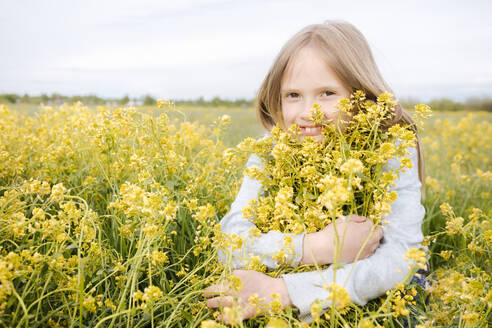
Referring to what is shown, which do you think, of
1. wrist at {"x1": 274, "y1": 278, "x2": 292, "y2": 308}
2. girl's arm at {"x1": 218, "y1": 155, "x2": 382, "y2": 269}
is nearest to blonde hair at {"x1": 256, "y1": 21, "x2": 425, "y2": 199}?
girl's arm at {"x1": 218, "y1": 155, "x2": 382, "y2": 269}

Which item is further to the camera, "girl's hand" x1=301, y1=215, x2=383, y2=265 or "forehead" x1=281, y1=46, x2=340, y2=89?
"forehead" x1=281, y1=46, x2=340, y2=89

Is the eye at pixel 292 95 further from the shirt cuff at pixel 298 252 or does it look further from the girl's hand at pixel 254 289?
the girl's hand at pixel 254 289

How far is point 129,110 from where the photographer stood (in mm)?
2408

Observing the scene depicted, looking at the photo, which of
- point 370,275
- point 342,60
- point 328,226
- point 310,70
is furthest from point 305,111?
point 370,275

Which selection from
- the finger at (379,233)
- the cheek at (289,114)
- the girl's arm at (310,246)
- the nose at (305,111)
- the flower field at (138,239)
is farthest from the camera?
the cheek at (289,114)

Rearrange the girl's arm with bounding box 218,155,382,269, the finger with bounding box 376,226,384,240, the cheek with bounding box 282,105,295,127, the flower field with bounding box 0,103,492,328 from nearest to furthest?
the flower field with bounding box 0,103,492,328, the girl's arm with bounding box 218,155,382,269, the finger with bounding box 376,226,384,240, the cheek with bounding box 282,105,295,127

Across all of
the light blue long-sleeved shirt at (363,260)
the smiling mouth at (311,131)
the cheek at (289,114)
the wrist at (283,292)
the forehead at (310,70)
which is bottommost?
the wrist at (283,292)

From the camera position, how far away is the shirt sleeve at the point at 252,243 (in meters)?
1.69

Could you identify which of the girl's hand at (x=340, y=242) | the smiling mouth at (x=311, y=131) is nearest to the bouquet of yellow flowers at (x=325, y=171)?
the girl's hand at (x=340, y=242)

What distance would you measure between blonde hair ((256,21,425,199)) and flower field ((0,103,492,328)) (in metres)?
0.44

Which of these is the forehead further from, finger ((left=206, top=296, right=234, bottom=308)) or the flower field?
finger ((left=206, top=296, right=234, bottom=308))

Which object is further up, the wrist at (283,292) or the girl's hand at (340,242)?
the girl's hand at (340,242)

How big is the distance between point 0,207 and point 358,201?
183cm

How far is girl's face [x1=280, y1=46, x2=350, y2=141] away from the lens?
7.45ft
